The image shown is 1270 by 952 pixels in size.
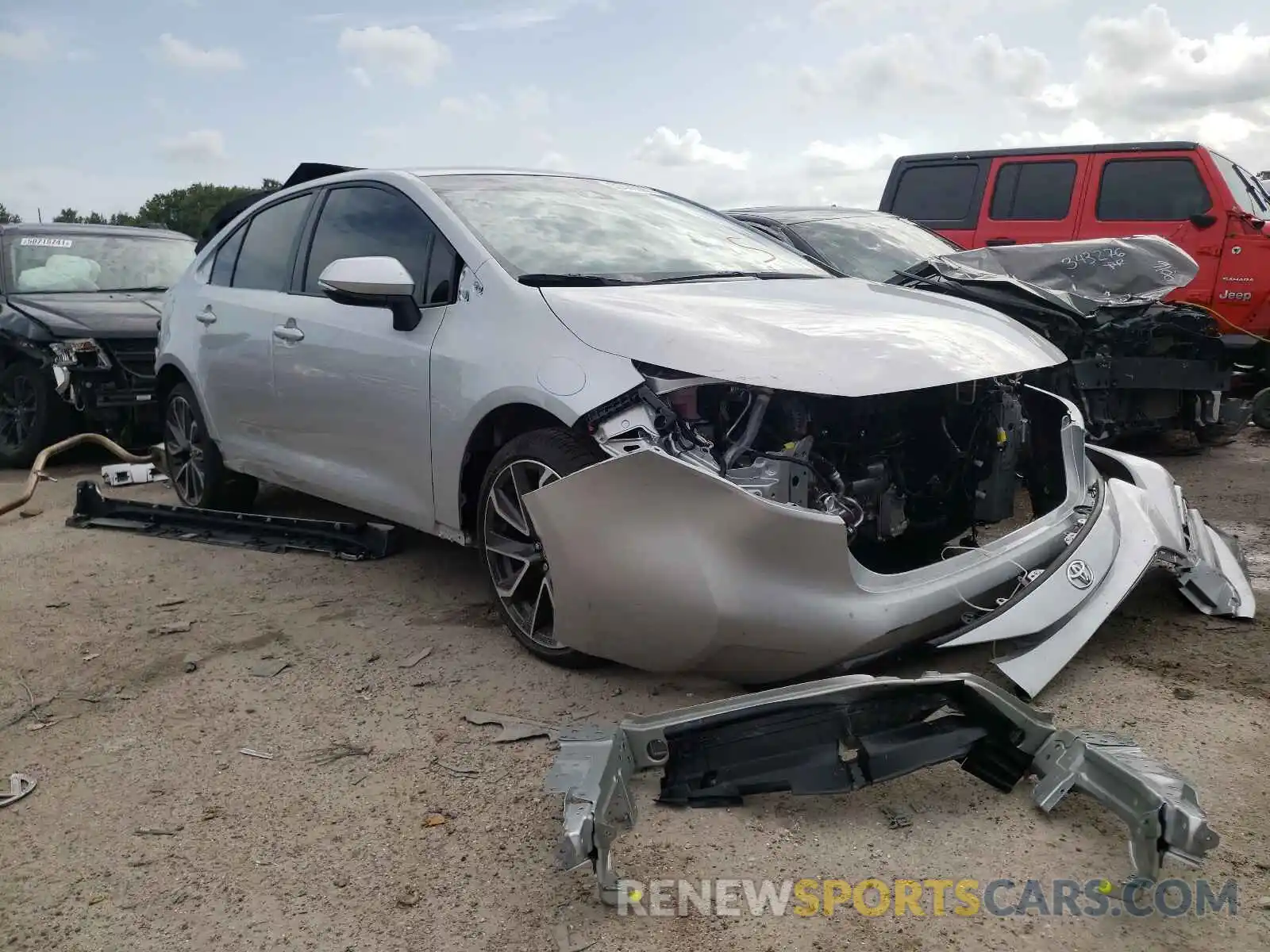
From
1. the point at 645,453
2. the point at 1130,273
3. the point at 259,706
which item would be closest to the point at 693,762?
the point at 645,453

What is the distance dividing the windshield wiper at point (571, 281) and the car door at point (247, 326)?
1.64m

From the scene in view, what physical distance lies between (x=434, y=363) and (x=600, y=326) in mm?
801

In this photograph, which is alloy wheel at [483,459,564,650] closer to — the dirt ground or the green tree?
the dirt ground

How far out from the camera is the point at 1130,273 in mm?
6059

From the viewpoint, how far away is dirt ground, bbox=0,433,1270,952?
2.21m

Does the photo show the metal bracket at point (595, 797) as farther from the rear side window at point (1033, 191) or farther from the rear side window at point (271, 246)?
the rear side window at point (1033, 191)

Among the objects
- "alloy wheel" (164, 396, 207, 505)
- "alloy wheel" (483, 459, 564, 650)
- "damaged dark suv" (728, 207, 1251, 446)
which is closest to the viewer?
"alloy wheel" (483, 459, 564, 650)

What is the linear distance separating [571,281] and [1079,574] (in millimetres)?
1842

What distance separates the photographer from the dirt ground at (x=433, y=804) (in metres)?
2.21

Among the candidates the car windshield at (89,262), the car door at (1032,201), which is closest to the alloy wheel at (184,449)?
the car windshield at (89,262)

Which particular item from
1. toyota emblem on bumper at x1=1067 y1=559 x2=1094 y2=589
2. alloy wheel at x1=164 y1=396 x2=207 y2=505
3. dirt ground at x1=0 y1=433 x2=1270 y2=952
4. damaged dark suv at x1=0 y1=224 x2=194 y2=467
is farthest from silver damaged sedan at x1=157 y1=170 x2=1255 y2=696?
damaged dark suv at x1=0 y1=224 x2=194 y2=467

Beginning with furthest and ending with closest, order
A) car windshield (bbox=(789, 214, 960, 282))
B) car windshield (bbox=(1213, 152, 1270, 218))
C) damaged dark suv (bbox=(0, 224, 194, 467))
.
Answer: car windshield (bbox=(1213, 152, 1270, 218)), damaged dark suv (bbox=(0, 224, 194, 467)), car windshield (bbox=(789, 214, 960, 282))

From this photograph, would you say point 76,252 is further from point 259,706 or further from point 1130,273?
point 1130,273

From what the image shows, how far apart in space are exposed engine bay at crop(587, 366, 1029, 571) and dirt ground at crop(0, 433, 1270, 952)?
1.84 feet
